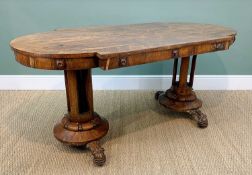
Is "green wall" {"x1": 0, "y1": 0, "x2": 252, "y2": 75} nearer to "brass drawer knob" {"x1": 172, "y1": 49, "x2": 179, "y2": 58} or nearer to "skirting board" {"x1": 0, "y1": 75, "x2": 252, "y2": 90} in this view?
"skirting board" {"x1": 0, "y1": 75, "x2": 252, "y2": 90}

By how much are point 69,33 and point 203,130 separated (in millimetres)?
1097

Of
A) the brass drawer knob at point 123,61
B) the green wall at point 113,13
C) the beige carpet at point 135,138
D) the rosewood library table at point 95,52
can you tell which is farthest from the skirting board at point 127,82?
the brass drawer knob at point 123,61

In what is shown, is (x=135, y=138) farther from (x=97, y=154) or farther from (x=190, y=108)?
(x=190, y=108)

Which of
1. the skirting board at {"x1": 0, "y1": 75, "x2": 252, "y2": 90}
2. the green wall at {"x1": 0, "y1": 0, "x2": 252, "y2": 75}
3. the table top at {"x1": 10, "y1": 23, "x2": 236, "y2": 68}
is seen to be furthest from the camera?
the skirting board at {"x1": 0, "y1": 75, "x2": 252, "y2": 90}

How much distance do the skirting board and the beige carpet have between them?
4.0 inches

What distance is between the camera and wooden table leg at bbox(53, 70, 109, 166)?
151 centimetres

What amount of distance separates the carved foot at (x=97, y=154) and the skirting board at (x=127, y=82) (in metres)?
0.99

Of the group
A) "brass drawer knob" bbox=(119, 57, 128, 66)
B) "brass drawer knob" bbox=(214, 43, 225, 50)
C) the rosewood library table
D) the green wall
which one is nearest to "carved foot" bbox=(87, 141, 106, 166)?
the rosewood library table

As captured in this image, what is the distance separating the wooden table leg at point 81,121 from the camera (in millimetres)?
1511

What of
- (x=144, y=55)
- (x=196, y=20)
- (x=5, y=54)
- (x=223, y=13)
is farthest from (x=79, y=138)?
(x=223, y=13)

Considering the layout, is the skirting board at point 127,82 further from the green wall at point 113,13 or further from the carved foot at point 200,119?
the carved foot at point 200,119

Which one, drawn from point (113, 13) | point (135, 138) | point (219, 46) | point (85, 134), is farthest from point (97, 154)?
point (113, 13)

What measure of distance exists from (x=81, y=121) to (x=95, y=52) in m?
0.50

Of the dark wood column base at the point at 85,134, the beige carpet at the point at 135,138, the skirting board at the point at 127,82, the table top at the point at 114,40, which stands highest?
the table top at the point at 114,40
